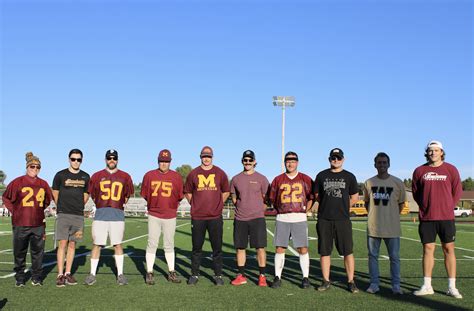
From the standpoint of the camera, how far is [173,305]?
6.05 meters

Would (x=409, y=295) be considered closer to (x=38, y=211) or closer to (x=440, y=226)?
(x=440, y=226)


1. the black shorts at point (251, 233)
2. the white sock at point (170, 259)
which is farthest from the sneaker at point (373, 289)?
the white sock at point (170, 259)

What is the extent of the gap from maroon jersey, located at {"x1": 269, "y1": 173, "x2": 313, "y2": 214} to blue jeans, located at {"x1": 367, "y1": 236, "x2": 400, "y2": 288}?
1131mm

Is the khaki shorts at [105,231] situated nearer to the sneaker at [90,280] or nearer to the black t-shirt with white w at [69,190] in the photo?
the black t-shirt with white w at [69,190]

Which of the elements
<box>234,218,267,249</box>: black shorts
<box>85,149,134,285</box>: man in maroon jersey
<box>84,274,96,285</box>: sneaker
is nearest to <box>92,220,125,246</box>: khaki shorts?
<box>85,149,134,285</box>: man in maroon jersey

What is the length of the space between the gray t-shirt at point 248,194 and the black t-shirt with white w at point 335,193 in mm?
934

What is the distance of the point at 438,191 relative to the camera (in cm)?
695

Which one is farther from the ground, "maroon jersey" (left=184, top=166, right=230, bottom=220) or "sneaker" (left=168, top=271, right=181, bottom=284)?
"maroon jersey" (left=184, top=166, right=230, bottom=220)

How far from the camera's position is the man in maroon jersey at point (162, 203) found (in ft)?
25.7

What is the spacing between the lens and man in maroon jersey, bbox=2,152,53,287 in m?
7.57

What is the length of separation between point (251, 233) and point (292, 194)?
911 mm

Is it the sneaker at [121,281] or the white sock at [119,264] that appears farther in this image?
the white sock at [119,264]

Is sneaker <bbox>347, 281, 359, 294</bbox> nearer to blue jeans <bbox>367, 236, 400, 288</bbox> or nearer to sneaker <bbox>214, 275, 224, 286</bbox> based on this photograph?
blue jeans <bbox>367, 236, 400, 288</bbox>

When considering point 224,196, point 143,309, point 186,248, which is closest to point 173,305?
point 143,309
